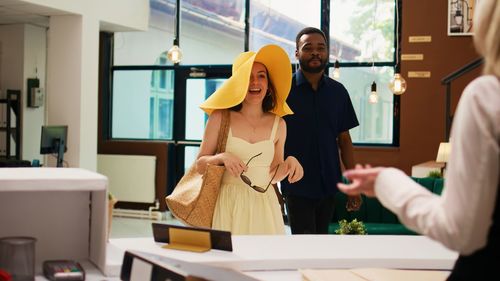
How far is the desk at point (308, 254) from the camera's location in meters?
1.97

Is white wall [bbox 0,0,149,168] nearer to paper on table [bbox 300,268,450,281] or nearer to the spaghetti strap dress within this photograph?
the spaghetti strap dress

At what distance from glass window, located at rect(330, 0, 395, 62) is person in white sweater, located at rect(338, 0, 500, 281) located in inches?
306

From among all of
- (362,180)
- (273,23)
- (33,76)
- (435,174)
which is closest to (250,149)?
(362,180)

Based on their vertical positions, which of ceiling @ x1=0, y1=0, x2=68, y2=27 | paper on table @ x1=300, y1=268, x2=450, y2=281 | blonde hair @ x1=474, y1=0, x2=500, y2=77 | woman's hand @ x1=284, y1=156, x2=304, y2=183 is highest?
ceiling @ x1=0, y1=0, x2=68, y2=27

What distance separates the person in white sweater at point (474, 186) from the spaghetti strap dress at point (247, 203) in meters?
1.82

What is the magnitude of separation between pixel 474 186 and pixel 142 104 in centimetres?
941

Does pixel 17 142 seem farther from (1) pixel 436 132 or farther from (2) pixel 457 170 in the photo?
(2) pixel 457 170

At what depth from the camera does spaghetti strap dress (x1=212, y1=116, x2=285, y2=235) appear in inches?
120

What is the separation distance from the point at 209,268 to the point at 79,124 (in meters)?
7.31

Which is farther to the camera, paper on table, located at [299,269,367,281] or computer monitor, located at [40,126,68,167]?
computer monitor, located at [40,126,68,167]

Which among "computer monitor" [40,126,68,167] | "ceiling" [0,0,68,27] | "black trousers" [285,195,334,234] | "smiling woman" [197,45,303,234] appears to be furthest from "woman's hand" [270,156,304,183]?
"ceiling" [0,0,68,27]

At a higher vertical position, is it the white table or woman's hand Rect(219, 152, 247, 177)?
woman's hand Rect(219, 152, 247, 177)

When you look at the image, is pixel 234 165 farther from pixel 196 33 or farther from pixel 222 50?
pixel 196 33

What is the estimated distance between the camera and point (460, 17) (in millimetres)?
8359
